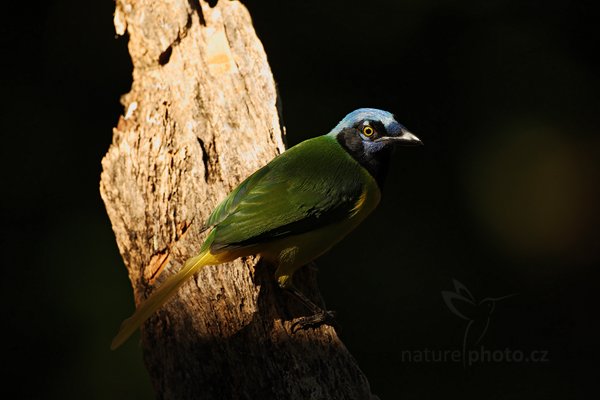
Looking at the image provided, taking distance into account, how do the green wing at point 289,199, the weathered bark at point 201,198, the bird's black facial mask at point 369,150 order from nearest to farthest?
the weathered bark at point 201,198
the green wing at point 289,199
the bird's black facial mask at point 369,150

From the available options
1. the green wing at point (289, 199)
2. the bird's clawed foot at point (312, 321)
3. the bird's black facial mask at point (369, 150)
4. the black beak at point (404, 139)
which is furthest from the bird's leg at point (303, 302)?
the black beak at point (404, 139)

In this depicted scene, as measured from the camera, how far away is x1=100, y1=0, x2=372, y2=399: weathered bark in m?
2.98

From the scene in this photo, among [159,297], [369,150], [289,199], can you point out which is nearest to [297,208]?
[289,199]

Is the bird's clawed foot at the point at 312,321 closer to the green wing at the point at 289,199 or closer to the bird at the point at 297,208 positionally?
the bird at the point at 297,208

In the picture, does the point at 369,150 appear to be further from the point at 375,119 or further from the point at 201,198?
the point at 201,198

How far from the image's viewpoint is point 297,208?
10.5 feet

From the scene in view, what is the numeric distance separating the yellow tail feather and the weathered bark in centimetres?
12

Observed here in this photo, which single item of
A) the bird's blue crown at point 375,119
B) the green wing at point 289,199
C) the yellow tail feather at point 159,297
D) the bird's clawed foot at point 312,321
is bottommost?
the bird's clawed foot at point 312,321

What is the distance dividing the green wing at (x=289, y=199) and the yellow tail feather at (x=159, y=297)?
10 cm

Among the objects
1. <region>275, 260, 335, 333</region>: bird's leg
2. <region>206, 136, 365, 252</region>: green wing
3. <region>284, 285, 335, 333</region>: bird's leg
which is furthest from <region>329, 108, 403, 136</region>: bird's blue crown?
<region>284, 285, 335, 333</region>: bird's leg

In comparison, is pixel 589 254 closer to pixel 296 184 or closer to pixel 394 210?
pixel 394 210

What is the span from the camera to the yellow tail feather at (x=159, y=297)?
119 inches

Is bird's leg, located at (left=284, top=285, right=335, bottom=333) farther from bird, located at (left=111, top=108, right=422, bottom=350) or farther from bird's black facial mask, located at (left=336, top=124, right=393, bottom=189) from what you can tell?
bird's black facial mask, located at (left=336, top=124, right=393, bottom=189)

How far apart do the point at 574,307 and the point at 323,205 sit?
2.59 metres
